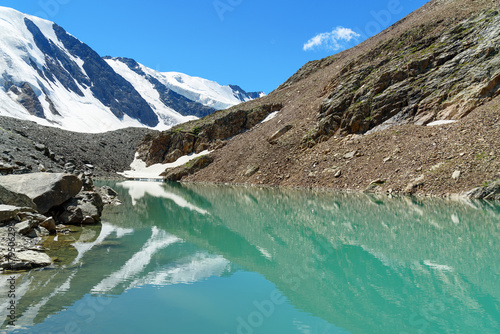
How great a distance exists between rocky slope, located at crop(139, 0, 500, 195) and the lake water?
1293 cm

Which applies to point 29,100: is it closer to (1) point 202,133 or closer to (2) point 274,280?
(1) point 202,133

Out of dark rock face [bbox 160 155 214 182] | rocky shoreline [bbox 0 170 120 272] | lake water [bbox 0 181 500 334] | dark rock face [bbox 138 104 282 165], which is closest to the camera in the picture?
lake water [bbox 0 181 500 334]

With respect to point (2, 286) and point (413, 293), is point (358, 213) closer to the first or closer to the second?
point (413, 293)

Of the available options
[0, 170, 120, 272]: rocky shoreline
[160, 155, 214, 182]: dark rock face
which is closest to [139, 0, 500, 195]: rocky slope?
[160, 155, 214, 182]: dark rock face

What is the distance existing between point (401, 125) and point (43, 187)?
36735 mm

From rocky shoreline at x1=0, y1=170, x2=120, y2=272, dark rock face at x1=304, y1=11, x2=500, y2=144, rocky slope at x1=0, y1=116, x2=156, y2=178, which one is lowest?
rocky shoreline at x1=0, y1=170, x2=120, y2=272

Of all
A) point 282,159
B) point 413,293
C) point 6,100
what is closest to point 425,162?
point 282,159

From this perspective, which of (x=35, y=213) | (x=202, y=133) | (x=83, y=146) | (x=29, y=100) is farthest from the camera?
(x=29, y=100)

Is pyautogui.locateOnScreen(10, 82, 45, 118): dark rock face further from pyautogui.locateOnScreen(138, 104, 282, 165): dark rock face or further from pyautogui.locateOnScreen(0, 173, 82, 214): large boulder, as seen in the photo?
pyautogui.locateOnScreen(0, 173, 82, 214): large boulder

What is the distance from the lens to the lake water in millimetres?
6160

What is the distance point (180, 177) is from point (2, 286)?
5897 centimetres

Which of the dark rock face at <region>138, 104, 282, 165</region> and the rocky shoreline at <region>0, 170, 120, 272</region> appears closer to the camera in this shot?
the rocky shoreline at <region>0, 170, 120, 272</region>

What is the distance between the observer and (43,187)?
53.0ft

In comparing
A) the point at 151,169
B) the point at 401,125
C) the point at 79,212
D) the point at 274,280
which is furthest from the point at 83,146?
the point at 274,280
